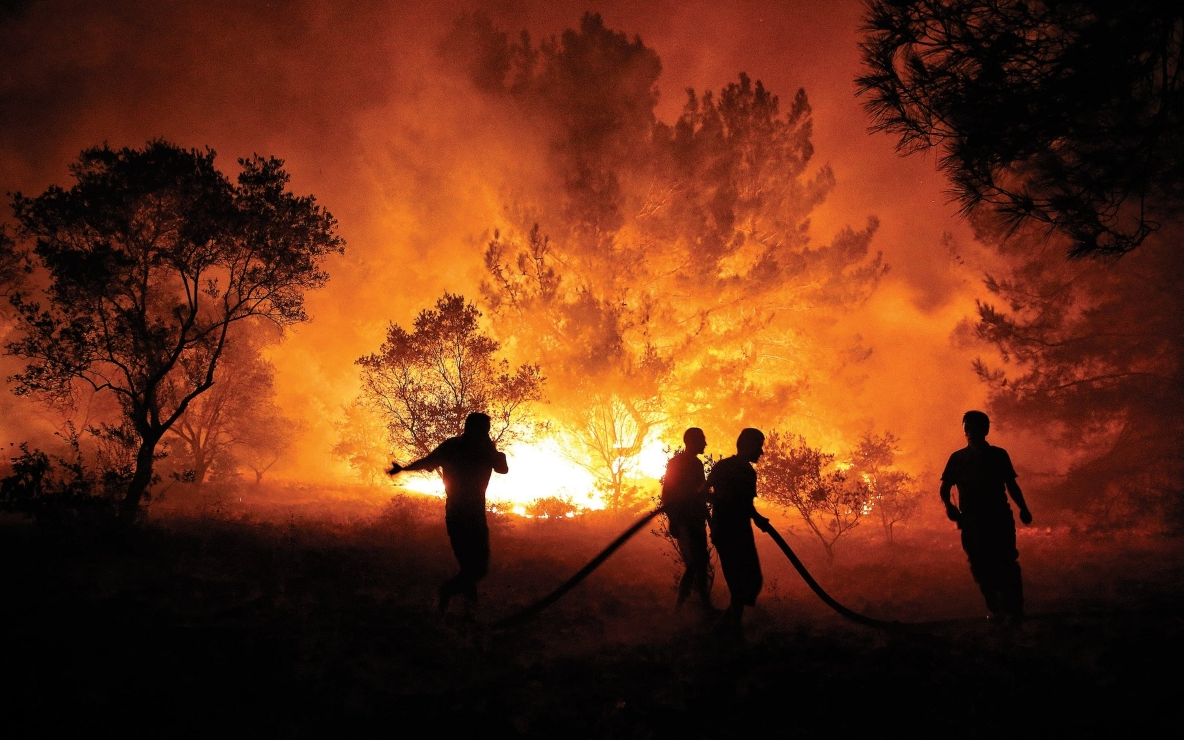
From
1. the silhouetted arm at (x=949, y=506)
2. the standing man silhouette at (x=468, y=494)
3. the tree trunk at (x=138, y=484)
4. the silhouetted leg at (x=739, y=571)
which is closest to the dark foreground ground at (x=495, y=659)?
the silhouetted leg at (x=739, y=571)

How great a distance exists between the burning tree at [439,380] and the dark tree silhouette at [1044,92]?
12.5 metres

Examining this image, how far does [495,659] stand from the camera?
5.72m

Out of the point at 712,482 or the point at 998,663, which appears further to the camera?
the point at 712,482

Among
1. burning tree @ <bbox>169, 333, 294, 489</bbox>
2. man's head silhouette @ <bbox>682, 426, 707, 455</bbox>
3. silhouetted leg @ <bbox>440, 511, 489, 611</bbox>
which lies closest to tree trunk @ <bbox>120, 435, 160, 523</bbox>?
silhouetted leg @ <bbox>440, 511, 489, 611</bbox>

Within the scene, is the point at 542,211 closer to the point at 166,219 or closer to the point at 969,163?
the point at 166,219

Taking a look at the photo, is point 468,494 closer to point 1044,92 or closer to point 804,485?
point 1044,92

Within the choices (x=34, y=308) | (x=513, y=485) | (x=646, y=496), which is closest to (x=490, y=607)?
(x=34, y=308)

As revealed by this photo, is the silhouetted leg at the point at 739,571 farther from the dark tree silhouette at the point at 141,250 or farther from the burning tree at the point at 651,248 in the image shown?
the burning tree at the point at 651,248

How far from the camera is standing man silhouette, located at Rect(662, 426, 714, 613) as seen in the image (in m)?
7.39

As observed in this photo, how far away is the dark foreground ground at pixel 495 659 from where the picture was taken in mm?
3949

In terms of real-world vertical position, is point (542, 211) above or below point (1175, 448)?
above

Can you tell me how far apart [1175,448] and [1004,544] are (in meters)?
12.8

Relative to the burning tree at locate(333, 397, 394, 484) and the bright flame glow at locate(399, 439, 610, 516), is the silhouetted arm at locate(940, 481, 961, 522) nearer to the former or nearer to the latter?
the bright flame glow at locate(399, 439, 610, 516)

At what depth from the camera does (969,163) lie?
21.5 feet
